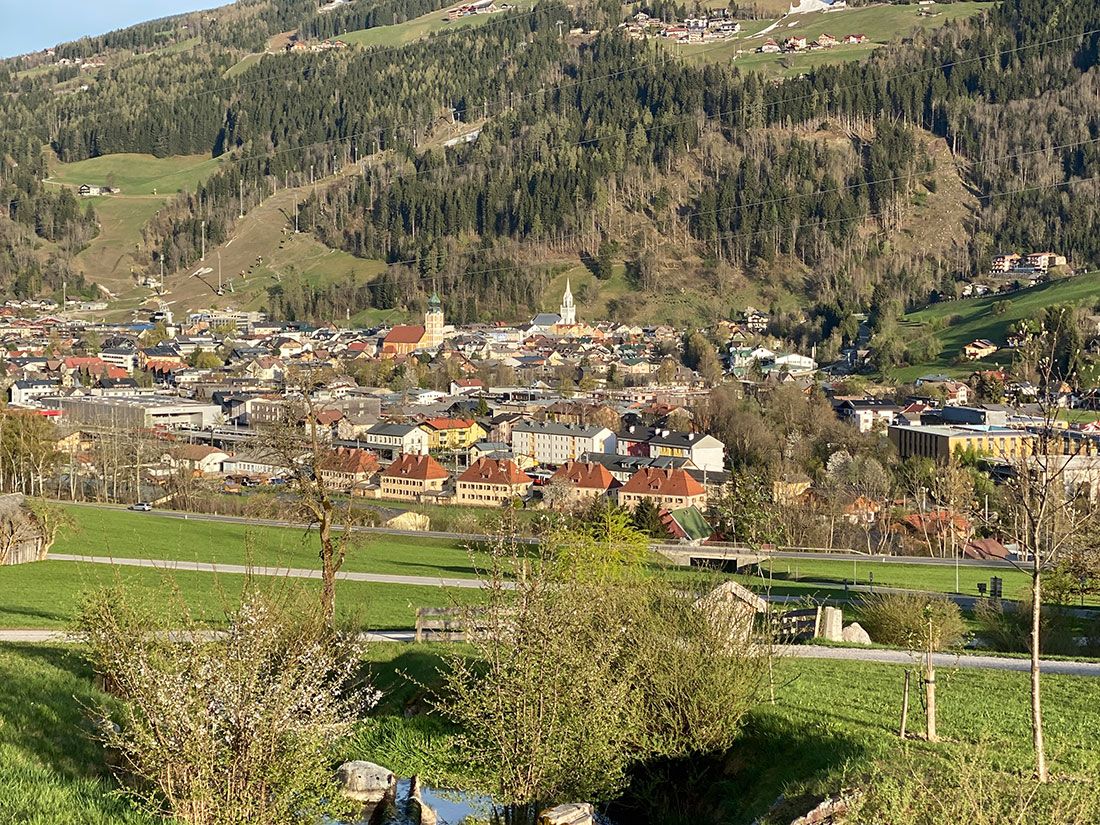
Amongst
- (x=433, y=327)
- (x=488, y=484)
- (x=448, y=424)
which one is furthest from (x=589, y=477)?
(x=433, y=327)

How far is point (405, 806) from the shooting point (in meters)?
14.9

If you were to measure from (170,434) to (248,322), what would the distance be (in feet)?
250

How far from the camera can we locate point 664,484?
65938 mm

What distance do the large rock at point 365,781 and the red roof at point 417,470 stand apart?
57450 millimetres

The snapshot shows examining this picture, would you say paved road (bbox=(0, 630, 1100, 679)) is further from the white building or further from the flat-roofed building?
the flat-roofed building

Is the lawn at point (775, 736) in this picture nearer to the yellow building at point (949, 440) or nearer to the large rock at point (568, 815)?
the large rock at point (568, 815)

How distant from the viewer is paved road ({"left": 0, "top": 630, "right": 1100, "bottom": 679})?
18.3m

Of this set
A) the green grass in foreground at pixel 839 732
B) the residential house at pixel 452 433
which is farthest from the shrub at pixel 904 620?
the residential house at pixel 452 433

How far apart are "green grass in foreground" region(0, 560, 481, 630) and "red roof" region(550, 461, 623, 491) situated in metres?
39.0

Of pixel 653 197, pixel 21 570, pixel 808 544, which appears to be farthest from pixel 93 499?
pixel 653 197

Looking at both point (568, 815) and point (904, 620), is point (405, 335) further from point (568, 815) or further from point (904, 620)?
point (568, 815)

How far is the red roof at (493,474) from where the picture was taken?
70.2 meters

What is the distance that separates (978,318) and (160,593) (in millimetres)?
123095

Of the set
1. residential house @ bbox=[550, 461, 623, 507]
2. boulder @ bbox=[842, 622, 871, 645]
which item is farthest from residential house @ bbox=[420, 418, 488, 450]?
boulder @ bbox=[842, 622, 871, 645]
